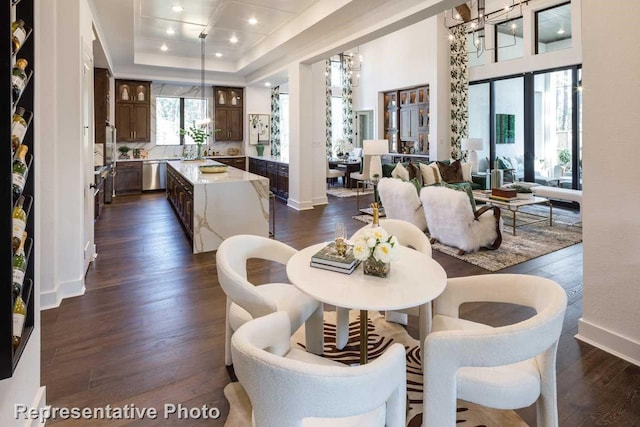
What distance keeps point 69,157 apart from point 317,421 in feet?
10.7

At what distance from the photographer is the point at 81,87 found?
11.3 feet

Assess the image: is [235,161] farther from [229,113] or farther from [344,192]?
[344,192]

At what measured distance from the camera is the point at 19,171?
1392mm

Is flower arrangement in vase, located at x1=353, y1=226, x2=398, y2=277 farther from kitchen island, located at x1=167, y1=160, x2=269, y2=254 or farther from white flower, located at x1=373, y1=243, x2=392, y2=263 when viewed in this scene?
kitchen island, located at x1=167, y1=160, x2=269, y2=254

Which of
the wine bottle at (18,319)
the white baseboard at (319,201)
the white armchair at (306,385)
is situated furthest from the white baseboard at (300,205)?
the white armchair at (306,385)

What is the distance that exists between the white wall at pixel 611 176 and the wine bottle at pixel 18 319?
315 centimetres

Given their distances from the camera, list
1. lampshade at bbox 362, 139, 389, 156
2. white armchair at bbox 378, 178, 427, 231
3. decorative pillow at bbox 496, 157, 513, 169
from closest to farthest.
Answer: white armchair at bbox 378, 178, 427, 231 → lampshade at bbox 362, 139, 389, 156 → decorative pillow at bbox 496, 157, 513, 169

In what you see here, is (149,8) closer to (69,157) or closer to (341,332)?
(69,157)

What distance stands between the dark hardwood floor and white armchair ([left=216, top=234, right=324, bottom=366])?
410 millimetres

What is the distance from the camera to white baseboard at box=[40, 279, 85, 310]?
319cm

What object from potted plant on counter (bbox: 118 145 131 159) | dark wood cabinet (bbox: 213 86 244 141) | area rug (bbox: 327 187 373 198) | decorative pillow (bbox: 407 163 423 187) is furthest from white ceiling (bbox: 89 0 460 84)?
area rug (bbox: 327 187 373 198)

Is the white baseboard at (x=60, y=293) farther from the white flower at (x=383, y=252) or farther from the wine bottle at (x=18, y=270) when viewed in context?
the white flower at (x=383, y=252)

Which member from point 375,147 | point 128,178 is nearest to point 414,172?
point 375,147

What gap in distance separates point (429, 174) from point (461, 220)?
2.67m
